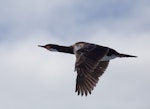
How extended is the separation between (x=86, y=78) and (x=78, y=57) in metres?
0.95

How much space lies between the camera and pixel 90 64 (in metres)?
30.9

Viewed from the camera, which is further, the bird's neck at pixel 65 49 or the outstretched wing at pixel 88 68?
the bird's neck at pixel 65 49

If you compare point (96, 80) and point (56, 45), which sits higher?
point (56, 45)

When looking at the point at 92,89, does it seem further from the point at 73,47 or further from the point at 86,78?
the point at 73,47

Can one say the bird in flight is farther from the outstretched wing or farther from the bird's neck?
the bird's neck

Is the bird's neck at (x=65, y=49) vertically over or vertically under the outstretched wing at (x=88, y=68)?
over

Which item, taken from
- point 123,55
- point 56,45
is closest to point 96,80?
point 123,55

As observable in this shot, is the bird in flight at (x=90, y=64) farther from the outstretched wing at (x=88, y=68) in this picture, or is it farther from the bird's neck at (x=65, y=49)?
the bird's neck at (x=65, y=49)

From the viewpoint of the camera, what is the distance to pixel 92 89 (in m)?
31.4

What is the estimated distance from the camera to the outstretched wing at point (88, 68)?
30875mm

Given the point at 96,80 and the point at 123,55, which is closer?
the point at 96,80

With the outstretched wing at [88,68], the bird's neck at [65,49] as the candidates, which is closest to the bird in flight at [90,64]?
the outstretched wing at [88,68]

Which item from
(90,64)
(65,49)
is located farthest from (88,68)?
(65,49)

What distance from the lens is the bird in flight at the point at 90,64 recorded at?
30906 millimetres
